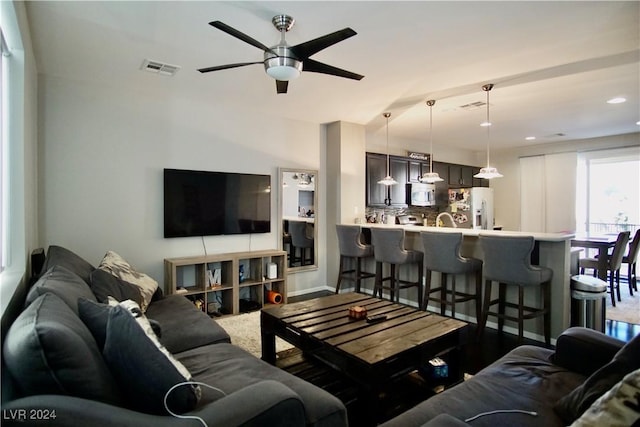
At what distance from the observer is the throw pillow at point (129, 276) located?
2.77m

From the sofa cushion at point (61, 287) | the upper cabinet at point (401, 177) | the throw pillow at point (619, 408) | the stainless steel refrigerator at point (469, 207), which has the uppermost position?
the upper cabinet at point (401, 177)

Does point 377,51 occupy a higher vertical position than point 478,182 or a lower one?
higher

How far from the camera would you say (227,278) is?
428cm

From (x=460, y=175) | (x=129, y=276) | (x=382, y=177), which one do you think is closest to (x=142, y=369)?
(x=129, y=276)

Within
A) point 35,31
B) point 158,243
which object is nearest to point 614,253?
point 158,243

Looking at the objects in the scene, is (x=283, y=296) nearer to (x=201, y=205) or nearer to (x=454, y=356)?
(x=201, y=205)

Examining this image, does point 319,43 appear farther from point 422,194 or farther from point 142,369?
point 422,194

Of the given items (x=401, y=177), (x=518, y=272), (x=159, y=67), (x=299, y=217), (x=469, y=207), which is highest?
(x=159, y=67)

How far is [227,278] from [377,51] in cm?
303

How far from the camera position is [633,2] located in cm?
236

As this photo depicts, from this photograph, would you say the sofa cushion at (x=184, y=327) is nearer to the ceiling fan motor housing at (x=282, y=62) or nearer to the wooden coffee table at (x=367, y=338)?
the wooden coffee table at (x=367, y=338)

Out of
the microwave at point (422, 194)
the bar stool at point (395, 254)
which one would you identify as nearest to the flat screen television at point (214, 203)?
the bar stool at point (395, 254)

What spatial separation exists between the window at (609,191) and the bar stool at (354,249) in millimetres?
5116

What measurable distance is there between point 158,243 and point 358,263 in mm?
2550
